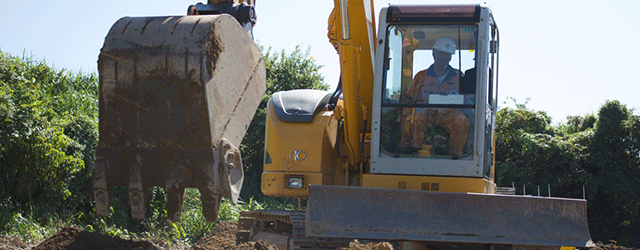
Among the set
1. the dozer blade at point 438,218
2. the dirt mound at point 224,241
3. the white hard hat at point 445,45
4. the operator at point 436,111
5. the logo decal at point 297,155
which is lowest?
the dirt mound at point 224,241

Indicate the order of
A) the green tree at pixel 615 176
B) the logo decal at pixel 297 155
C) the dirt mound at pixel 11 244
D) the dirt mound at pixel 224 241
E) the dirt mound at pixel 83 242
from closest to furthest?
the dirt mound at pixel 83 242 < the dirt mound at pixel 224 241 < the logo decal at pixel 297 155 < the dirt mound at pixel 11 244 < the green tree at pixel 615 176

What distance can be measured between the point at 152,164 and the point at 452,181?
2.79m

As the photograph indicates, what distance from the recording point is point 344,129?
605cm

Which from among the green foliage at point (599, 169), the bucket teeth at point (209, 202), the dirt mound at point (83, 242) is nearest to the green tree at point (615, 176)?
the green foliage at point (599, 169)

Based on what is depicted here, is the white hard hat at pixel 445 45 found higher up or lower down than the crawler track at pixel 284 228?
higher up

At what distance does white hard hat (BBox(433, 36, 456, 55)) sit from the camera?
221 inches

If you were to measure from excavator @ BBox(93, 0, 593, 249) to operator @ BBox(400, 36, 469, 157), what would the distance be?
0.01 m

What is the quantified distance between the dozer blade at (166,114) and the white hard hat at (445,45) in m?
2.34

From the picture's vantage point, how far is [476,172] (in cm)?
548

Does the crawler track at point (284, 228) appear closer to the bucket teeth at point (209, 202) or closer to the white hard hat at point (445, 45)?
the bucket teeth at point (209, 202)

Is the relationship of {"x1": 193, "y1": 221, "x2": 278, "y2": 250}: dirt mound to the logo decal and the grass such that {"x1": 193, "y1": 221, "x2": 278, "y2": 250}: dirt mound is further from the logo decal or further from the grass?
the logo decal

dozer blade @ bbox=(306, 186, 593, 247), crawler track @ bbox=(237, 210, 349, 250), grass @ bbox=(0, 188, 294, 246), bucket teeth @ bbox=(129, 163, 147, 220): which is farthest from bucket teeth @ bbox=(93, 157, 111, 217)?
grass @ bbox=(0, 188, 294, 246)

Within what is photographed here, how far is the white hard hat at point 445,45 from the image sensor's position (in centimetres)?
561

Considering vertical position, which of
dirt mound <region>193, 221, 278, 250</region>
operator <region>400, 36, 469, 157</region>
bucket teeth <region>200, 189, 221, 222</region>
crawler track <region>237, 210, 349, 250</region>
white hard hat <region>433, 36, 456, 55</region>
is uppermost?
white hard hat <region>433, 36, 456, 55</region>
